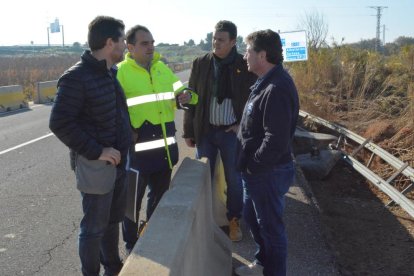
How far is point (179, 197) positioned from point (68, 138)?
0.81m

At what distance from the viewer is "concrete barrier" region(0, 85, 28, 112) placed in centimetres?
1724

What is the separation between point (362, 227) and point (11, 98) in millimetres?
15306

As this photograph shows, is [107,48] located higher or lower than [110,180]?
higher

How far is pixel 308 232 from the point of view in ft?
16.0

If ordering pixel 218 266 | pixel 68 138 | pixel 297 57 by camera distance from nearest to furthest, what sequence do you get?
pixel 68 138 → pixel 218 266 → pixel 297 57

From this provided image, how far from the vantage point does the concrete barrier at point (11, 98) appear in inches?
679

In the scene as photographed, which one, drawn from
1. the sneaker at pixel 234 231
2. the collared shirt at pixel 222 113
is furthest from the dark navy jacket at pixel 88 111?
the sneaker at pixel 234 231

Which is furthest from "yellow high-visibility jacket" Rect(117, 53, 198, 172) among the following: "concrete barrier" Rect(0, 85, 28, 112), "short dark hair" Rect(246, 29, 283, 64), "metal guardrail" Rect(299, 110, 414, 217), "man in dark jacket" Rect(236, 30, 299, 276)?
"concrete barrier" Rect(0, 85, 28, 112)

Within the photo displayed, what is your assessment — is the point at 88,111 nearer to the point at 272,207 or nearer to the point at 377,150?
the point at 272,207

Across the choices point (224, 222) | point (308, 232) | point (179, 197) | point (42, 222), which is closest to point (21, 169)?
point (42, 222)

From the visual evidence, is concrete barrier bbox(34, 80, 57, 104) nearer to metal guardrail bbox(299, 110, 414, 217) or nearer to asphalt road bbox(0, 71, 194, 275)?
asphalt road bbox(0, 71, 194, 275)

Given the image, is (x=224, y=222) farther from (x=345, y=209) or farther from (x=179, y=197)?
(x=345, y=209)

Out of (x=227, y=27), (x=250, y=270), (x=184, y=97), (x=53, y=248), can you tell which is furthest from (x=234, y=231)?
(x=227, y=27)

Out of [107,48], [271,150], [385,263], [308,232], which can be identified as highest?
[107,48]
